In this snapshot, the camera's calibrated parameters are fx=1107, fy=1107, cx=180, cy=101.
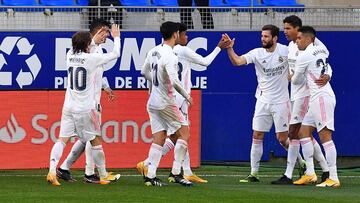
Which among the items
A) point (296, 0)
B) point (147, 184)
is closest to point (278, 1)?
point (296, 0)

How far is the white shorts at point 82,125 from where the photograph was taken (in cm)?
1484

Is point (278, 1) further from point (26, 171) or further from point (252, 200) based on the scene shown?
point (252, 200)

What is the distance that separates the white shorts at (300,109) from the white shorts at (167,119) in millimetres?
1747

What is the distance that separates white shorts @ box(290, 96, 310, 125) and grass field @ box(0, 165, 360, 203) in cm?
100

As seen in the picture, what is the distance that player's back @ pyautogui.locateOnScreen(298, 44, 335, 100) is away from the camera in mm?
15097

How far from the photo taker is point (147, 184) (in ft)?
48.3

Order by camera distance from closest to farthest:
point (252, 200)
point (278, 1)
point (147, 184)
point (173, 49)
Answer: point (252, 200) → point (147, 184) → point (173, 49) → point (278, 1)

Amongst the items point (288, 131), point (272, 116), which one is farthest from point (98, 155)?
point (288, 131)

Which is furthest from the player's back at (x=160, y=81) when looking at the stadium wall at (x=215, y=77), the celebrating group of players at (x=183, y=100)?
the stadium wall at (x=215, y=77)

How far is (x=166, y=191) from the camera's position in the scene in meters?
13.8

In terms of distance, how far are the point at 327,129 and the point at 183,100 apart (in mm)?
2212

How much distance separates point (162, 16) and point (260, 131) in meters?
4.97

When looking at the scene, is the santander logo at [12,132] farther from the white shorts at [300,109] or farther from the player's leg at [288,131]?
the white shorts at [300,109]

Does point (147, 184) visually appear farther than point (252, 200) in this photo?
Yes
